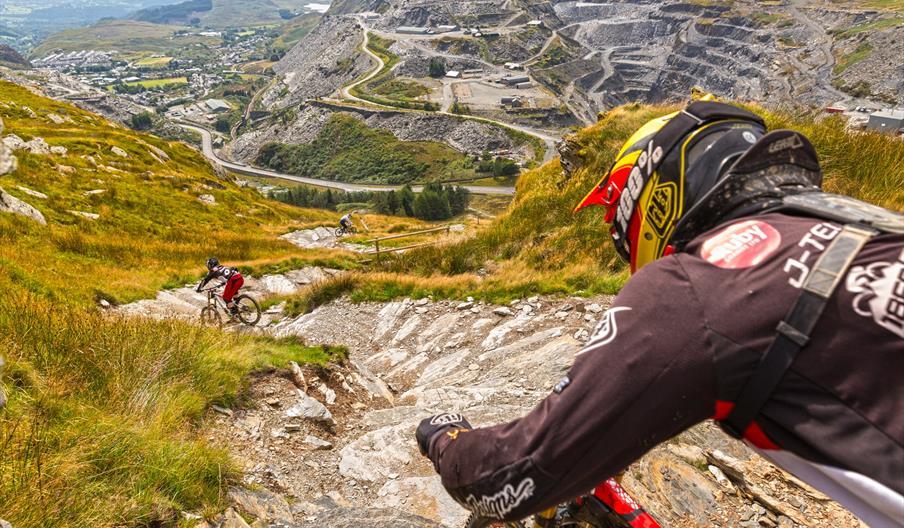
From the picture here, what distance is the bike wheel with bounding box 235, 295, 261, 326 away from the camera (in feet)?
51.2

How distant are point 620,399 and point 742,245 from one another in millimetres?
723

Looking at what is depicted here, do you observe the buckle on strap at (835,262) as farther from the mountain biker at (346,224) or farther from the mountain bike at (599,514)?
the mountain biker at (346,224)

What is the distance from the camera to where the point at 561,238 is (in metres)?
13.2

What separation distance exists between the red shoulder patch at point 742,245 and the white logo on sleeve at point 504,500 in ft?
3.61

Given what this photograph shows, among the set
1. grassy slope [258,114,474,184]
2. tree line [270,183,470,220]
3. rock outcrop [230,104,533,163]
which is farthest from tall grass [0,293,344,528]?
grassy slope [258,114,474,184]

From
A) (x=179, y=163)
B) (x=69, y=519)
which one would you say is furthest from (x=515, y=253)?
(x=179, y=163)

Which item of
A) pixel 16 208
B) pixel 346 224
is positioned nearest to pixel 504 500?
pixel 16 208

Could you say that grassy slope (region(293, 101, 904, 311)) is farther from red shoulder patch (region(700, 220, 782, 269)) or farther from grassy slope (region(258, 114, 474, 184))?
grassy slope (region(258, 114, 474, 184))

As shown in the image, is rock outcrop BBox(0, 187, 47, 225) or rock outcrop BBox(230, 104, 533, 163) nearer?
rock outcrop BBox(0, 187, 47, 225)

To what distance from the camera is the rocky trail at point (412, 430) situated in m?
4.33

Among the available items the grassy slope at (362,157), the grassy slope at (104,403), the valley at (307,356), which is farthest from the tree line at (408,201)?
the grassy slope at (104,403)

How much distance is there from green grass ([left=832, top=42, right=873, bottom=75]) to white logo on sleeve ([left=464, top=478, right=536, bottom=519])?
20112cm

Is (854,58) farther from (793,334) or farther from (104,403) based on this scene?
(104,403)

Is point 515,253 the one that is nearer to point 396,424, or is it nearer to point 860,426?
point 396,424
